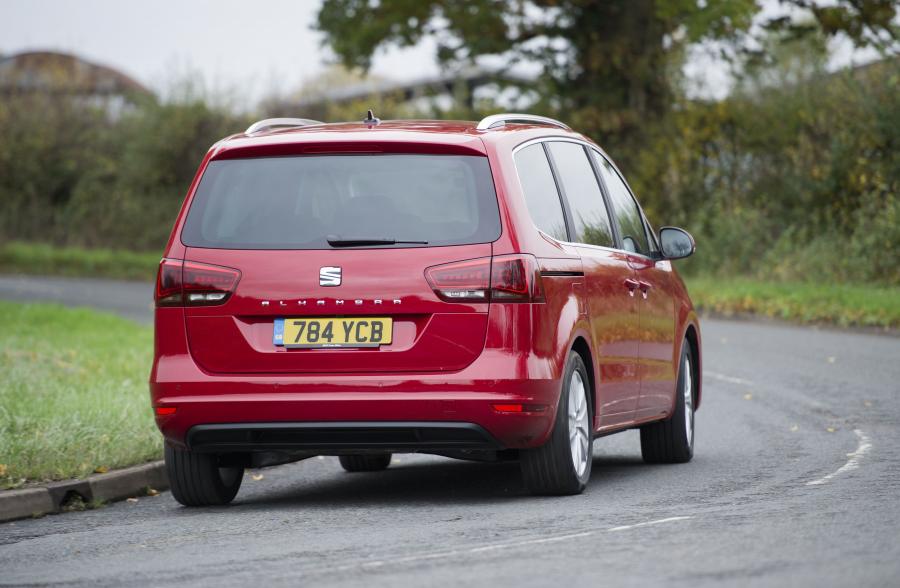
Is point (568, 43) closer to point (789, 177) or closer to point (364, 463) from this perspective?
point (789, 177)

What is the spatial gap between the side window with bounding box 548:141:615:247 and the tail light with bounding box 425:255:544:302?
1.01 meters

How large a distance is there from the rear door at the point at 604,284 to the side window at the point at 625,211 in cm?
22

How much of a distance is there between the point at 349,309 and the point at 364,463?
2972 mm

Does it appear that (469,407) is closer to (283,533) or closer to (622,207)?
(283,533)

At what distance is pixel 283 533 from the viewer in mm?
7160

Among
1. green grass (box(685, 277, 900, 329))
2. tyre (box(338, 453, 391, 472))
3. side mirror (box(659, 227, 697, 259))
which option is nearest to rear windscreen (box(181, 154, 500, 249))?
side mirror (box(659, 227, 697, 259))

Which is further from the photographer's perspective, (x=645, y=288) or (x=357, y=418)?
(x=645, y=288)

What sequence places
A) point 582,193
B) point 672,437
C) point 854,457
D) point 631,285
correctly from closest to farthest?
point 582,193 < point 631,285 < point 854,457 < point 672,437

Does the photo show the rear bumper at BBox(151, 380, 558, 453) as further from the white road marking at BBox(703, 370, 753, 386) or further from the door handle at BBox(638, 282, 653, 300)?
the white road marking at BBox(703, 370, 753, 386)

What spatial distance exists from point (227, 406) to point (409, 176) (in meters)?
1.45

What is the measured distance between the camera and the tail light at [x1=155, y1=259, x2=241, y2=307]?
7.88 metres

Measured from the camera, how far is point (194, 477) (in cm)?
841


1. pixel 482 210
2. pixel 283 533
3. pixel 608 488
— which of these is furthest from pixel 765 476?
pixel 283 533

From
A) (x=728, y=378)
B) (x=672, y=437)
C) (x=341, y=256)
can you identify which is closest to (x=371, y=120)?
(x=341, y=256)
